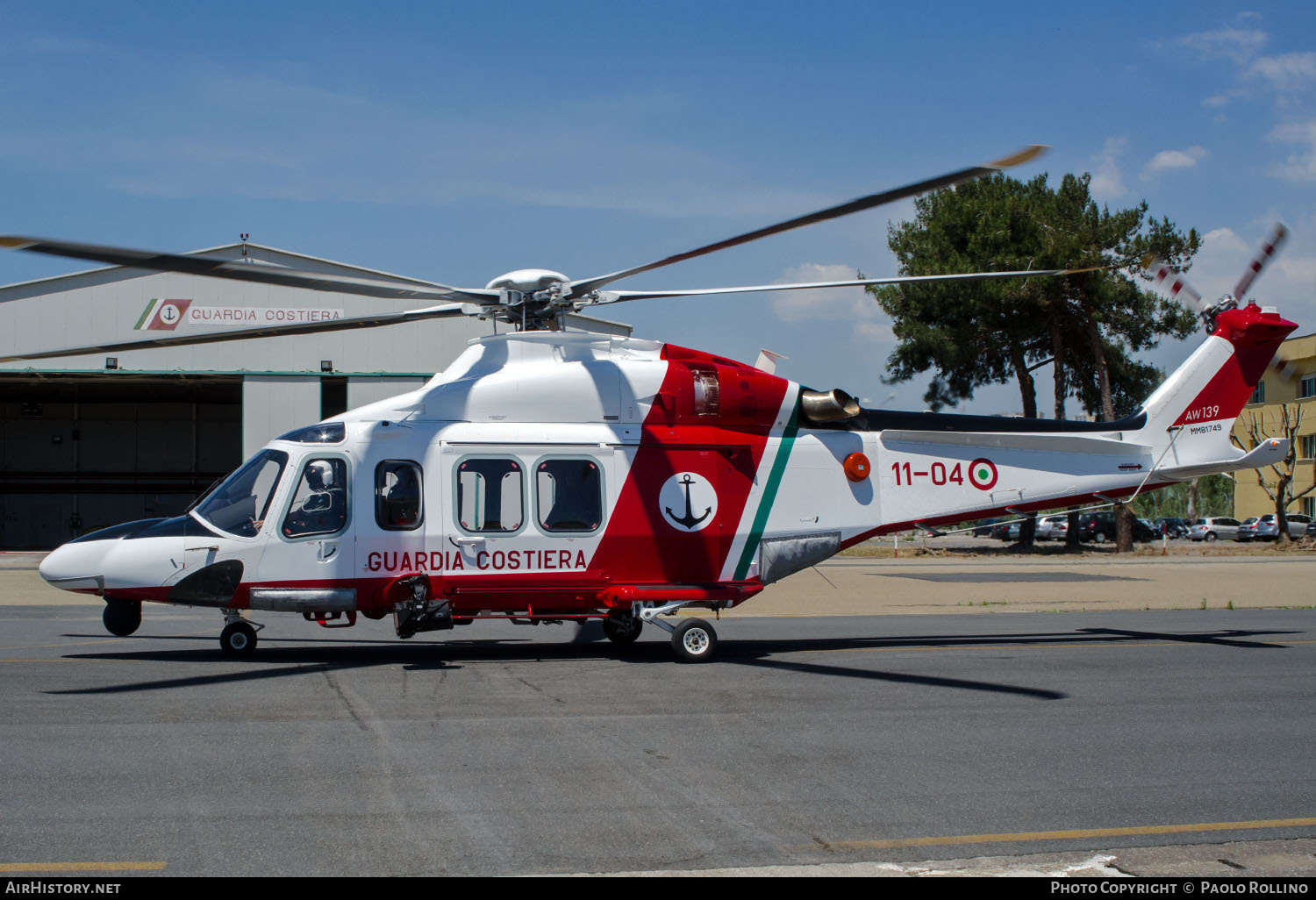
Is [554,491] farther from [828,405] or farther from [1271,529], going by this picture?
[1271,529]

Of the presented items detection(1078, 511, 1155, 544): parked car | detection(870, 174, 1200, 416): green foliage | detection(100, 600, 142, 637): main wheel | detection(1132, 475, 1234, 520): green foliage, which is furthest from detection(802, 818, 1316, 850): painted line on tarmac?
detection(1132, 475, 1234, 520): green foliage

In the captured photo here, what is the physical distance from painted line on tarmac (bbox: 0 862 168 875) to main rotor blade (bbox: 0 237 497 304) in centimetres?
409

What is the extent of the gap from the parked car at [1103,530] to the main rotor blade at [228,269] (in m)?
43.7

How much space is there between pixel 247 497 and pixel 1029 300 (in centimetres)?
3218

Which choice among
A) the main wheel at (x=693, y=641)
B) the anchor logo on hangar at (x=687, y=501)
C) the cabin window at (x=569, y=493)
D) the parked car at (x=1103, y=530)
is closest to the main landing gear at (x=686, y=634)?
the main wheel at (x=693, y=641)

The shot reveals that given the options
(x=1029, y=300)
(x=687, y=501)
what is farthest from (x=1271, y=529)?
(x=687, y=501)

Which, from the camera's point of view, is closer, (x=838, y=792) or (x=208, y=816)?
(x=208, y=816)

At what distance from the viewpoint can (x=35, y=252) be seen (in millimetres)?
7309

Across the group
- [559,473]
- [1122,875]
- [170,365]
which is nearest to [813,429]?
[559,473]

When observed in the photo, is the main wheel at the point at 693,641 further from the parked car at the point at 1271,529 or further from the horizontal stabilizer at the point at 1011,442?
the parked car at the point at 1271,529

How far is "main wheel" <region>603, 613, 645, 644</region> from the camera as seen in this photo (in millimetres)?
12156

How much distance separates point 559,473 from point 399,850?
6518mm

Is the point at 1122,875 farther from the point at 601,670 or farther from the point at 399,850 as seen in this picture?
the point at 601,670

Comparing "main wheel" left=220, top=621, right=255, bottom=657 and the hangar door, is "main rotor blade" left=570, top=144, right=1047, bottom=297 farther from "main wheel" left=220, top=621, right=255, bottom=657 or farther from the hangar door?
the hangar door
